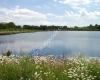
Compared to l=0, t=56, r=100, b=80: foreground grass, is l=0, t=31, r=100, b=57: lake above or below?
below

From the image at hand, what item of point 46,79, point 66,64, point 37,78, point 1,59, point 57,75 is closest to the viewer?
point 37,78

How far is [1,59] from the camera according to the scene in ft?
36.9

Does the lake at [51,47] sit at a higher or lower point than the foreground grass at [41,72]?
lower

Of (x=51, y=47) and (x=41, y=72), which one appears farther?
(x=51, y=47)

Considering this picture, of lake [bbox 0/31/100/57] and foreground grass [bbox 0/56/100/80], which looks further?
lake [bbox 0/31/100/57]

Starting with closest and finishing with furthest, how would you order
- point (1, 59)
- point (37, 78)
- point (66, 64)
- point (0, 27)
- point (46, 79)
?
point (37, 78) < point (46, 79) < point (1, 59) < point (66, 64) < point (0, 27)

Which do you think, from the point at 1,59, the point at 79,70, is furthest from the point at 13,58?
the point at 79,70

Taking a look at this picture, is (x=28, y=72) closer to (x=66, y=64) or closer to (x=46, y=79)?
(x=46, y=79)

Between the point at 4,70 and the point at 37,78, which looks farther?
the point at 4,70

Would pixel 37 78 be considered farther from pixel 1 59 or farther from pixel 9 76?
pixel 1 59

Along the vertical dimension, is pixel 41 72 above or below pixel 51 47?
above

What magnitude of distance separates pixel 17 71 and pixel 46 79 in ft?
2.77

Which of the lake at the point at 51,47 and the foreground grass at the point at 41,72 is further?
the lake at the point at 51,47

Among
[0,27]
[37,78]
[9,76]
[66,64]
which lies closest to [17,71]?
[9,76]
